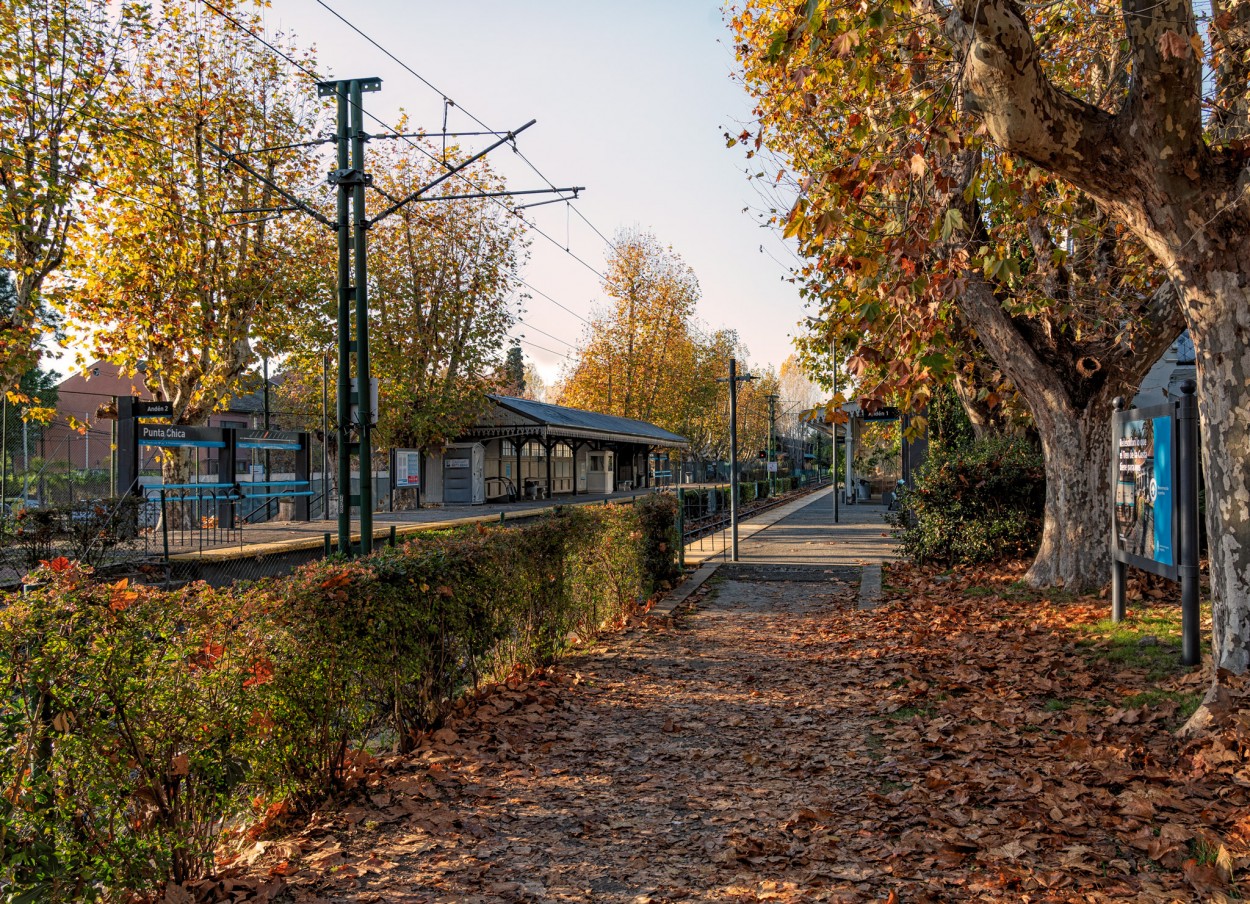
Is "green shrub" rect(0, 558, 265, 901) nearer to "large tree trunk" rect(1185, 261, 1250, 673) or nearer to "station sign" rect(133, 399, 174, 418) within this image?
"large tree trunk" rect(1185, 261, 1250, 673)

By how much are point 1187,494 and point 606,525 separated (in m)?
5.59

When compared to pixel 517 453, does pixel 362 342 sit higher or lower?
higher

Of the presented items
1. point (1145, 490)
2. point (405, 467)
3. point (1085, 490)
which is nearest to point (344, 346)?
point (1085, 490)

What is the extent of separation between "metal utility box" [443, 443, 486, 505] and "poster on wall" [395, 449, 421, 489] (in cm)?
746

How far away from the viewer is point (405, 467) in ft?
92.2

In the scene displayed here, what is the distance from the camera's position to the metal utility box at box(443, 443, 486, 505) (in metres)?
35.8

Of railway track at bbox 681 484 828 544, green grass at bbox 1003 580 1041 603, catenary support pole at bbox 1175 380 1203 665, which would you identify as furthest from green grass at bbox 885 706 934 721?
railway track at bbox 681 484 828 544

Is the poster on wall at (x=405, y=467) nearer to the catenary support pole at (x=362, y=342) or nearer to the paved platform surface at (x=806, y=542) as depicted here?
the paved platform surface at (x=806, y=542)

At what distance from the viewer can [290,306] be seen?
73.7 ft

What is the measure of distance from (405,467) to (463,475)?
25.9 ft

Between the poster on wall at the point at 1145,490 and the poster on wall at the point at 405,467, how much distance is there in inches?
916

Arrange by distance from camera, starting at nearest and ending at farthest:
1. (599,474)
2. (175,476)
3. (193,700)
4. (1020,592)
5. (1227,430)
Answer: (193,700)
(1227,430)
(1020,592)
(175,476)
(599,474)

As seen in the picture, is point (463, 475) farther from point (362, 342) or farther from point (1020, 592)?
point (1020, 592)

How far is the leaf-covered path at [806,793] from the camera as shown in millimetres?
3574
